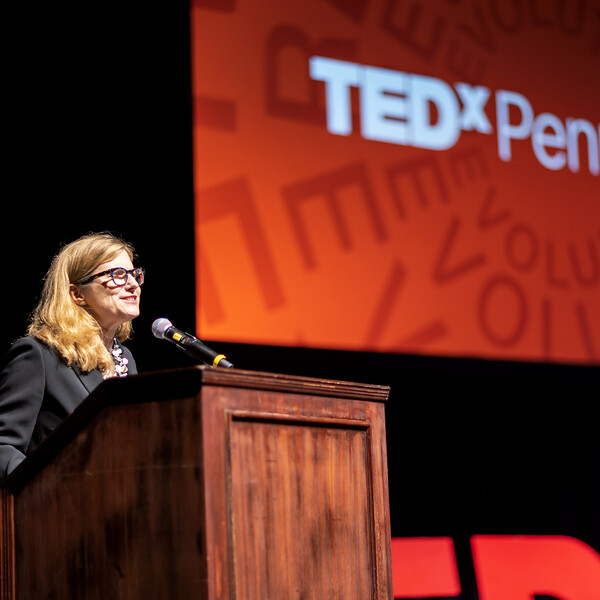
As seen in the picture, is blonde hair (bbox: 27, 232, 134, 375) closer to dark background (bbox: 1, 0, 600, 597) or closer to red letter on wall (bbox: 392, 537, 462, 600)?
dark background (bbox: 1, 0, 600, 597)

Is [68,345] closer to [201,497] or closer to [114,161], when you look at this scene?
[201,497]

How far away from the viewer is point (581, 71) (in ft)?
16.3

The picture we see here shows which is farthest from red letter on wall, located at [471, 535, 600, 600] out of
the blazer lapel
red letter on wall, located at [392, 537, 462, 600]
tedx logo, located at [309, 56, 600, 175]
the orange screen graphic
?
the blazer lapel

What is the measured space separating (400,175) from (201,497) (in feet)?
9.25

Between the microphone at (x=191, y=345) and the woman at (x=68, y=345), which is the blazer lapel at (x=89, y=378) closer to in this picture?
the woman at (x=68, y=345)

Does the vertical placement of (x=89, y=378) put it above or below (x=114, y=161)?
below

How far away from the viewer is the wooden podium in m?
1.66

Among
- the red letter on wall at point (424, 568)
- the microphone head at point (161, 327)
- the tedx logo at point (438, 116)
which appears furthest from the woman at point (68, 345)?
the red letter on wall at point (424, 568)

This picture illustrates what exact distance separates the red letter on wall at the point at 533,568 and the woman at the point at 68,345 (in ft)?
8.54

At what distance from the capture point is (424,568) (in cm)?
443

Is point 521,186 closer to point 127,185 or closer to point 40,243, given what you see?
point 127,185

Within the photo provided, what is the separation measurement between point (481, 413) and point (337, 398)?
10.2 ft

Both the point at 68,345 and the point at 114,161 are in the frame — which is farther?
the point at 114,161

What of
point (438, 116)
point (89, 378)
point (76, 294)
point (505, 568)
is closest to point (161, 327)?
point (89, 378)
